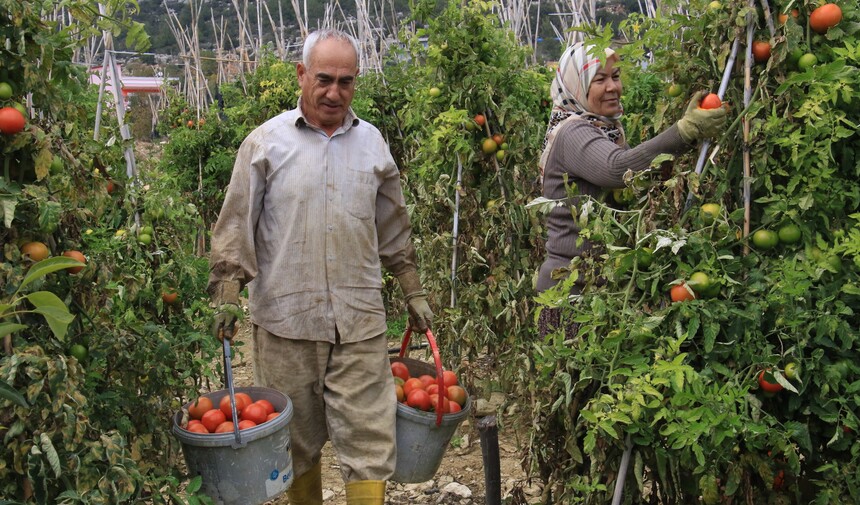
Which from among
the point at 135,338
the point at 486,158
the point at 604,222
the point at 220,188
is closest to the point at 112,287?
the point at 135,338

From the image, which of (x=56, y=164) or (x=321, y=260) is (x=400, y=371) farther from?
(x=56, y=164)

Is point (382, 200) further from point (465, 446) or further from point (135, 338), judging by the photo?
point (465, 446)

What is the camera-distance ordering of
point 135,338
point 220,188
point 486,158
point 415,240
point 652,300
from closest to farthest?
point 652,300, point 135,338, point 486,158, point 415,240, point 220,188

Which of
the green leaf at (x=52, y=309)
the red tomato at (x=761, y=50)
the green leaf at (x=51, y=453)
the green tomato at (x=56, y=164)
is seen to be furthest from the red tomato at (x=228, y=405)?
the red tomato at (x=761, y=50)

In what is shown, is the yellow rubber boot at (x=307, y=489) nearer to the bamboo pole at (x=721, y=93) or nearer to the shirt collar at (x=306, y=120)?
the shirt collar at (x=306, y=120)

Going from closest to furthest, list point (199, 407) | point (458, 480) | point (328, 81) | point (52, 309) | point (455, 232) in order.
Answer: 1. point (52, 309)
2. point (199, 407)
3. point (328, 81)
4. point (458, 480)
5. point (455, 232)

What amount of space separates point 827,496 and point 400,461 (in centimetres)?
127

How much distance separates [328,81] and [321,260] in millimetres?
553

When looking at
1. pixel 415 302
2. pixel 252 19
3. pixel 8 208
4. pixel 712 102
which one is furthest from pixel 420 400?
pixel 252 19

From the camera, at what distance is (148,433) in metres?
2.35

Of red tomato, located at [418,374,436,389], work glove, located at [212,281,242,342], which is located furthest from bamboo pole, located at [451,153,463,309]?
work glove, located at [212,281,242,342]

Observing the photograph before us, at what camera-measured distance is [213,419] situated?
2.32m

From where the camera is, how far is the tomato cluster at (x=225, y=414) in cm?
230

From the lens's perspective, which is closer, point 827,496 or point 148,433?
point 827,496
